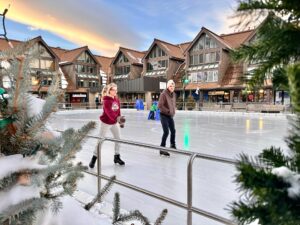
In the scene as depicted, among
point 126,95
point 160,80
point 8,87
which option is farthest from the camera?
point 126,95

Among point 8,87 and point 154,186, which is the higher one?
point 8,87

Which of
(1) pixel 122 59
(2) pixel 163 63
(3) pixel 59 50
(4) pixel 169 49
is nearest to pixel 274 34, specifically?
(2) pixel 163 63

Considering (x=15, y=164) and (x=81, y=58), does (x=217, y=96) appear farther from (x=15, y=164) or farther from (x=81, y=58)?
(x=15, y=164)

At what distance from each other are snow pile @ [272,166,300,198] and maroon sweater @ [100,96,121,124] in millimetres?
4870

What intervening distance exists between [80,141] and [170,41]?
44267mm

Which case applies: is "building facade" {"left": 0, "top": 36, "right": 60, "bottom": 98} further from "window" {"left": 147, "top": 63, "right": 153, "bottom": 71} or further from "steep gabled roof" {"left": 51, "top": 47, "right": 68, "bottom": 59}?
"steep gabled roof" {"left": 51, "top": 47, "right": 68, "bottom": 59}

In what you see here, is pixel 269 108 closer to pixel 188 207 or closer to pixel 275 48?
pixel 188 207

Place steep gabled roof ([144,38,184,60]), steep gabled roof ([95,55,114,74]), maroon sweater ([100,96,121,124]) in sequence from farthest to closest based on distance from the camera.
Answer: steep gabled roof ([95,55,114,74]) → steep gabled roof ([144,38,184,60]) → maroon sweater ([100,96,121,124])

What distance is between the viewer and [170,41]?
143ft

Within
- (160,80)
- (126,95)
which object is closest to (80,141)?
(160,80)

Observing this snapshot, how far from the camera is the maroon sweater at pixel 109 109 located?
531 centimetres

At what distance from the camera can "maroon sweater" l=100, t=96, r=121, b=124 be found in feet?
17.4

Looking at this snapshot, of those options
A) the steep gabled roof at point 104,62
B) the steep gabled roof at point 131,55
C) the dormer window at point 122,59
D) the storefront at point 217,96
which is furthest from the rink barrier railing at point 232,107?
the steep gabled roof at point 104,62

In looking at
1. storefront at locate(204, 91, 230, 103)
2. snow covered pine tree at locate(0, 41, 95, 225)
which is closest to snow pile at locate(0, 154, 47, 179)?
snow covered pine tree at locate(0, 41, 95, 225)
